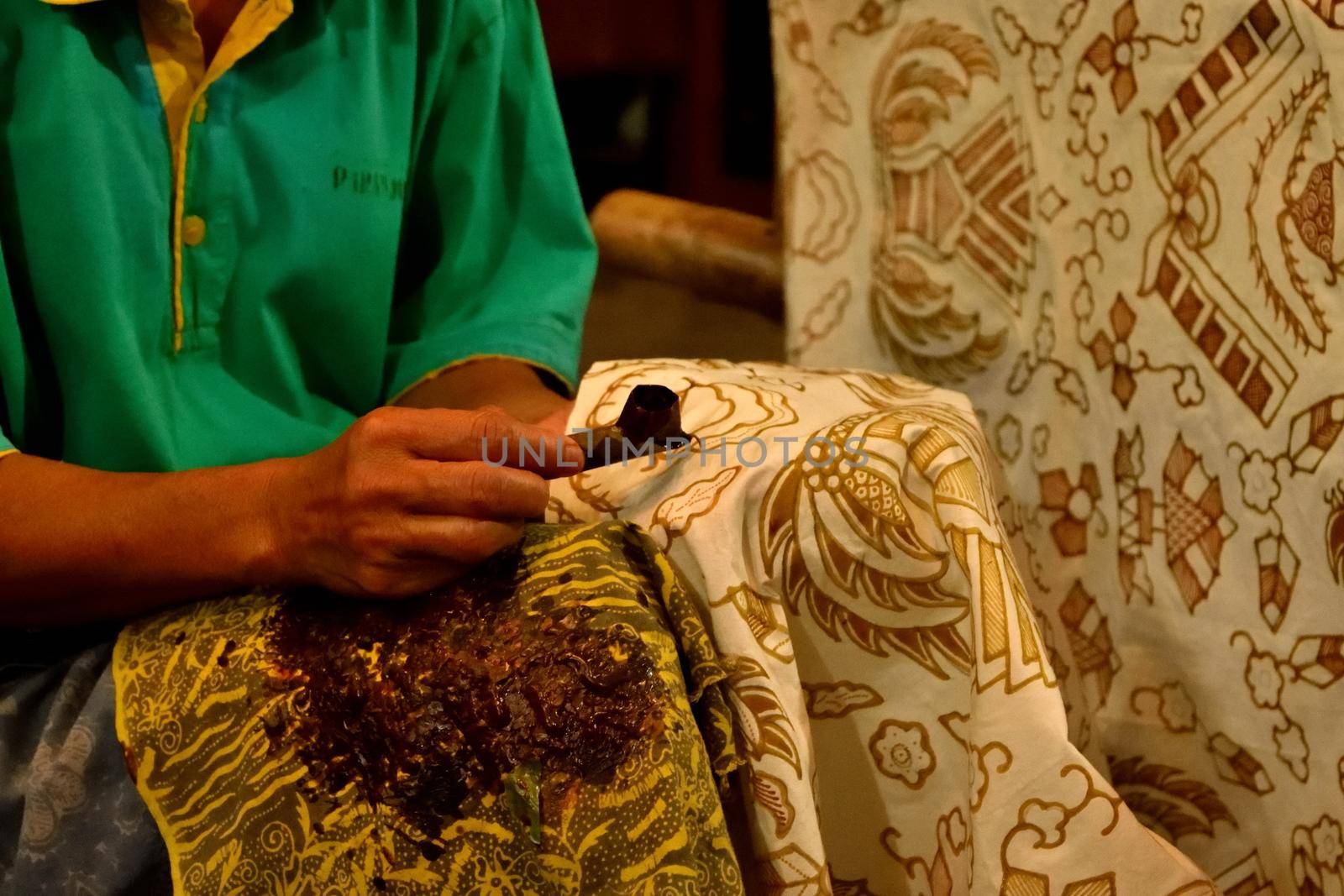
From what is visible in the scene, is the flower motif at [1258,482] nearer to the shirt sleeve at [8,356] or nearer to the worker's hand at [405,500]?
the worker's hand at [405,500]

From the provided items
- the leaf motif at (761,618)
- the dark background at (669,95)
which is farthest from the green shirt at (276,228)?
the dark background at (669,95)

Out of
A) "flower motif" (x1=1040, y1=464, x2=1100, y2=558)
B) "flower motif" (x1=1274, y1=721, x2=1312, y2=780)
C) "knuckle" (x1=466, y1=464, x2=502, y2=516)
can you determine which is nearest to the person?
"knuckle" (x1=466, y1=464, x2=502, y2=516)

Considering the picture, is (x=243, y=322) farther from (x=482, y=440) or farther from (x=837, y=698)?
(x=837, y=698)

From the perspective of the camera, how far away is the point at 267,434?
2.25ft

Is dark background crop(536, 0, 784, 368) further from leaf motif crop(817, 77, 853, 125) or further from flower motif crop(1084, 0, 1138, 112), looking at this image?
flower motif crop(1084, 0, 1138, 112)

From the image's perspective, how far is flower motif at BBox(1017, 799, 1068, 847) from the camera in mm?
529

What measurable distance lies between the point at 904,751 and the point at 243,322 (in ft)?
1.43

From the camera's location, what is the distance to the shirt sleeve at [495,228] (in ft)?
2.48

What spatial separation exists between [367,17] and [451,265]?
0.58 ft

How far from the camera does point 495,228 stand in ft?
2.64

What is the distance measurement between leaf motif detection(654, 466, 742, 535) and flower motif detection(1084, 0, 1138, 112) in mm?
385

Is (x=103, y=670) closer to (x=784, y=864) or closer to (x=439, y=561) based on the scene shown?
(x=439, y=561)

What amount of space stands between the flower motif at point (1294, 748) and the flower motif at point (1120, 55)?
0.39 meters

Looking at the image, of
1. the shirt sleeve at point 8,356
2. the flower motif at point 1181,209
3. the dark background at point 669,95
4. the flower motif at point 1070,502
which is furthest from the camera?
the dark background at point 669,95
